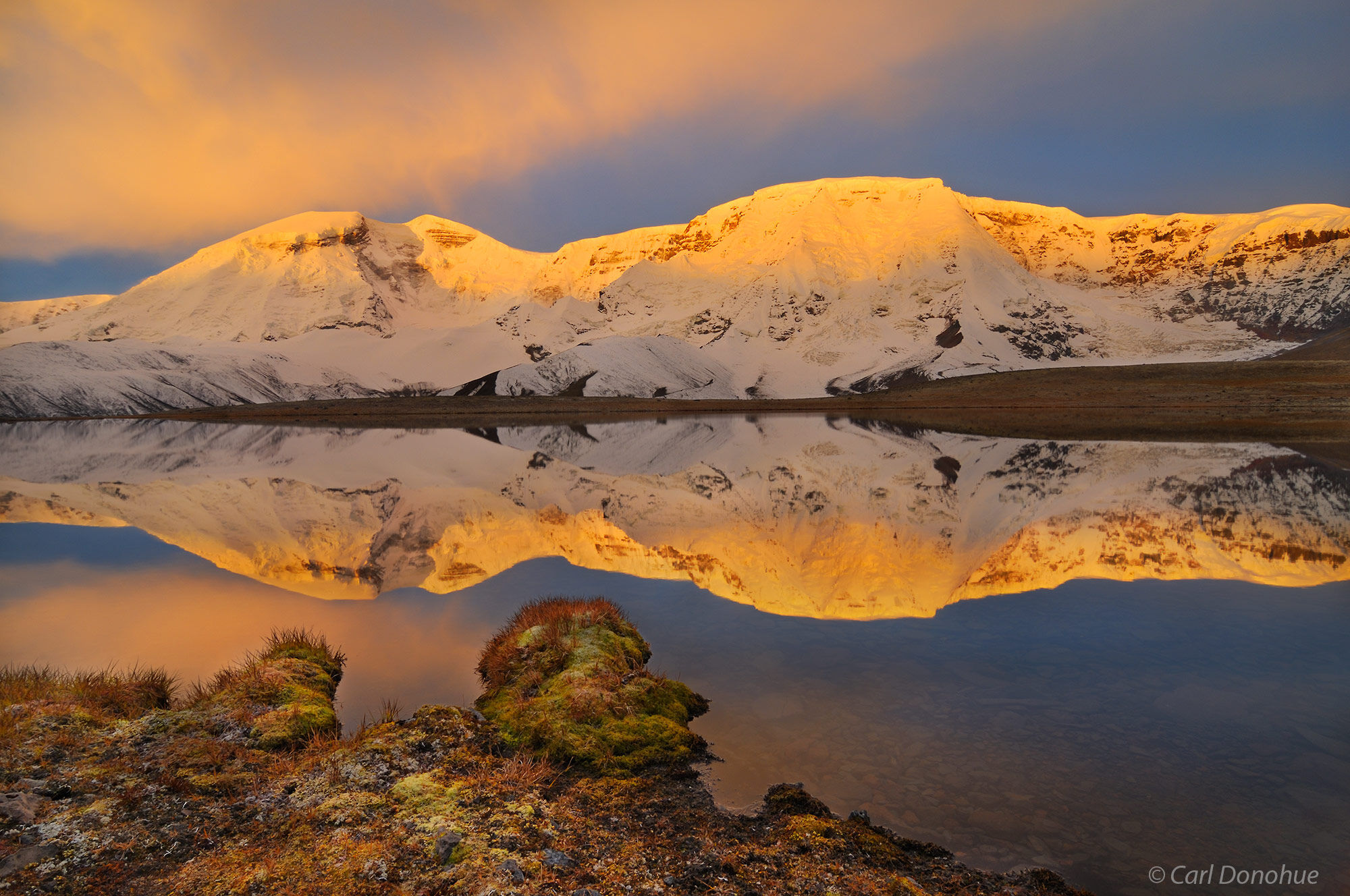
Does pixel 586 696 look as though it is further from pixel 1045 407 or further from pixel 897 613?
pixel 1045 407

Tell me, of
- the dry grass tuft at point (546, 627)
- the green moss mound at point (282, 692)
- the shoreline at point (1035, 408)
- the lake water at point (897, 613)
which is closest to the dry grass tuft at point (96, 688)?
the green moss mound at point (282, 692)

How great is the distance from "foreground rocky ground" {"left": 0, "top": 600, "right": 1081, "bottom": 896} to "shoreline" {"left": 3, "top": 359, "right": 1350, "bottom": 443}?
53.6 m

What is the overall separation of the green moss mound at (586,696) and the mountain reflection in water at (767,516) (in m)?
3.69

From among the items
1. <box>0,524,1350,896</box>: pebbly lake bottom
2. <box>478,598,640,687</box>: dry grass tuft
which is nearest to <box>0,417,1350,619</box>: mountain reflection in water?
<box>0,524,1350,896</box>: pebbly lake bottom

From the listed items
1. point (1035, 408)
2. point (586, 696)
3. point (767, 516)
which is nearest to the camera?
point (586, 696)

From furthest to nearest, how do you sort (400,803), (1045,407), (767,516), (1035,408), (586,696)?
(1035,408)
(1045,407)
(767,516)
(586,696)
(400,803)

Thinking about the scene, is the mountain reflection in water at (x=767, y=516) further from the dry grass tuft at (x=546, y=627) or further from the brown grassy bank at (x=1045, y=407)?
the brown grassy bank at (x=1045, y=407)

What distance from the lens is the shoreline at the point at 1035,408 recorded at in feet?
213

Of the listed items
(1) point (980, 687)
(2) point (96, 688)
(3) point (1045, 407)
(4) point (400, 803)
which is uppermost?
(3) point (1045, 407)

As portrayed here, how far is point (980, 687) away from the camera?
9.59 metres

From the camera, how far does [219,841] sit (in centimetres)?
610

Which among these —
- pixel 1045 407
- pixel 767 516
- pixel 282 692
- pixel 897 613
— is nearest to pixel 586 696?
pixel 282 692

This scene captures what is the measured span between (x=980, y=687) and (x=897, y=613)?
3.41 metres

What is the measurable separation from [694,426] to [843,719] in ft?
249
